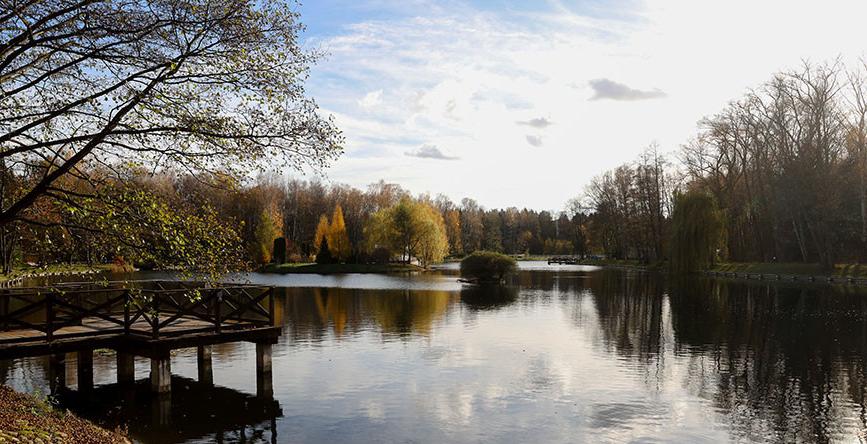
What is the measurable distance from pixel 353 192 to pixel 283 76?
103m

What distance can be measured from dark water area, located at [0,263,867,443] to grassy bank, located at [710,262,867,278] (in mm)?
22490

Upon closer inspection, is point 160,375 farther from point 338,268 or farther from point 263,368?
point 338,268

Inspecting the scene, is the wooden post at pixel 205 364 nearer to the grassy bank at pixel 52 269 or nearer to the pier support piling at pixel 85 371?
the pier support piling at pixel 85 371

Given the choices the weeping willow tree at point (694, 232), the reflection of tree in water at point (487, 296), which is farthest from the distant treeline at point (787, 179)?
the reflection of tree in water at point (487, 296)

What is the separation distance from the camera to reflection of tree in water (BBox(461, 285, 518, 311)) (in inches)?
1539

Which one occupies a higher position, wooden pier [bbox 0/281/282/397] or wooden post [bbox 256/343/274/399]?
wooden pier [bbox 0/281/282/397]

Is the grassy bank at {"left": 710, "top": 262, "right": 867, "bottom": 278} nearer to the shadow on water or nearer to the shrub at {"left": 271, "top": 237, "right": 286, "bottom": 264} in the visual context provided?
the shadow on water

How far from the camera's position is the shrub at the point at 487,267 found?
190 ft

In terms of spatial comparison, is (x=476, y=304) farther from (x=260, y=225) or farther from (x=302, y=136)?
(x=260, y=225)

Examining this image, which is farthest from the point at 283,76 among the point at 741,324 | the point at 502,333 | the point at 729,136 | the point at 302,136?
the point at 729,136

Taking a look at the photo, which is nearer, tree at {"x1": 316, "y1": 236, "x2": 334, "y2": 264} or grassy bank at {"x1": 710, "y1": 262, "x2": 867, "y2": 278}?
grassy bank at {"x1": 710, "y1": 262, "x2": 867, "y2": 278}

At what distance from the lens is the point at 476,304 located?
39.8m

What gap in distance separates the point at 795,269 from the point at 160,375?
190 feet

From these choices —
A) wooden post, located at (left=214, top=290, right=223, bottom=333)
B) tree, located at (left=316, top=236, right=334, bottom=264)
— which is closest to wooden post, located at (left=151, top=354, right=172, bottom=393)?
wooden post, located at (left=214, top=290, right=223, bottom=333)
